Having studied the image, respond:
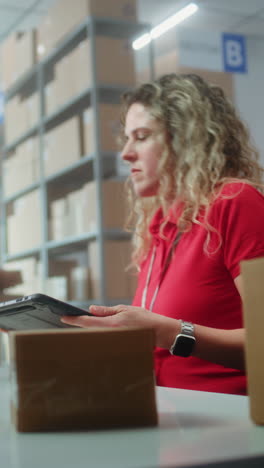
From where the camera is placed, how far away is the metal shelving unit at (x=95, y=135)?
124 inches

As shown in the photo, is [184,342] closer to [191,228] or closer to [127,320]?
[127,320]

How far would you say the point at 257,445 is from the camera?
0.54 meters

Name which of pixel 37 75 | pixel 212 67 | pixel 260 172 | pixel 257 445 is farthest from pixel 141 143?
pixel 37 75

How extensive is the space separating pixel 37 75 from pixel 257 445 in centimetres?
371

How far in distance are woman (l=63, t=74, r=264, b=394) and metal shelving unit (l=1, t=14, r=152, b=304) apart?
51.5 inches

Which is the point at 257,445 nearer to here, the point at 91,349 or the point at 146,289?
the point at 91,349

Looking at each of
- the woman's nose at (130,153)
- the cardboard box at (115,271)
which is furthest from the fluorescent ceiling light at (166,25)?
the woman's nose at (130,153)

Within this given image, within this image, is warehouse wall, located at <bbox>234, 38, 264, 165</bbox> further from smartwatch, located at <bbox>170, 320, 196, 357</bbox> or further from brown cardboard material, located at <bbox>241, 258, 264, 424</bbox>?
brown cardboard material, located at <bbox>241, 258, 264, 424</bbox>

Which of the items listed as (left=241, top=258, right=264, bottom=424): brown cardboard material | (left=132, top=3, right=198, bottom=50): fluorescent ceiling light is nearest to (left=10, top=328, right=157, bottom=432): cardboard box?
(left=241, top=258, right=264, bottom=424): brown cardboard material

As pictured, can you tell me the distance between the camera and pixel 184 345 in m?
1.12

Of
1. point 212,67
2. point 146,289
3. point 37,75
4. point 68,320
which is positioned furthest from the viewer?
point 37,75

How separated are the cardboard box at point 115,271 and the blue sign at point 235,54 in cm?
105

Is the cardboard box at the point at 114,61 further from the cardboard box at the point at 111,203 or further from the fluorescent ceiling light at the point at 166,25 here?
the cardboard box at the point at 111,203

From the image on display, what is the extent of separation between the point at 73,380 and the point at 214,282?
747mm
